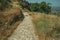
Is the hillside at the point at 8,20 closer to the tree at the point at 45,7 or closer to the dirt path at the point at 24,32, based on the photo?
the dirt path at the point at 24,32

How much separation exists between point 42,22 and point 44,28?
0.95m

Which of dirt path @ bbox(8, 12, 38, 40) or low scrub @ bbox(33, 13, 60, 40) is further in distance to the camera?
low scrub @ bbox(33, 13, 60, 40)

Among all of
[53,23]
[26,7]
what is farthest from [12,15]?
[26,7]

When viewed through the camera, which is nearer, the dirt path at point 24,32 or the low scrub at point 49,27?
the dirt path at point 24,32

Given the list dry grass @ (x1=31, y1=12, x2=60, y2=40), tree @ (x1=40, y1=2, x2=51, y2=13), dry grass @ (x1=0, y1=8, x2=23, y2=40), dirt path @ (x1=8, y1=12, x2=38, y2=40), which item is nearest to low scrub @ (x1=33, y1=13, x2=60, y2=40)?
dry grass @ (x1=31, y1=12, x2=60, y2=40)

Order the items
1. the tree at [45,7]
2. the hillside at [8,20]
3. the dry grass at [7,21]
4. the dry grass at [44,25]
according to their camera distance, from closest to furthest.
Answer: the dry grass at [7,21]
the hillside at [8,20]
the dry grass at [44,25]
the tree at [45,7]

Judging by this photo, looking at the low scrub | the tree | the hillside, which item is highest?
the hillside

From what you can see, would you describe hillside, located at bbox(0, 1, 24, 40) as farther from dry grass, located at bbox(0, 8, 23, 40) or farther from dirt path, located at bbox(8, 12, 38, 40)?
dirt path, located at bbox(8, 12, 38, 40)

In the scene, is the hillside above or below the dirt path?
above

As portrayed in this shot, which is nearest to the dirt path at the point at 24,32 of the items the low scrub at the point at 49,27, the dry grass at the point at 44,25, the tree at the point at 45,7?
the dry grass at the point at 44,25

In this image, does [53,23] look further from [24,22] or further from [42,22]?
[24,22]

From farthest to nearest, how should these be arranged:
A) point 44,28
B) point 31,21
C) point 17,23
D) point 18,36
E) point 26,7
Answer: point 26,7 < point 31,21 < point 17,23 < point 44,28 < point 18,36

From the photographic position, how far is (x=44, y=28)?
15.2 m

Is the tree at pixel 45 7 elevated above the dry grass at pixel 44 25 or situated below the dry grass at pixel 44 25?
below
